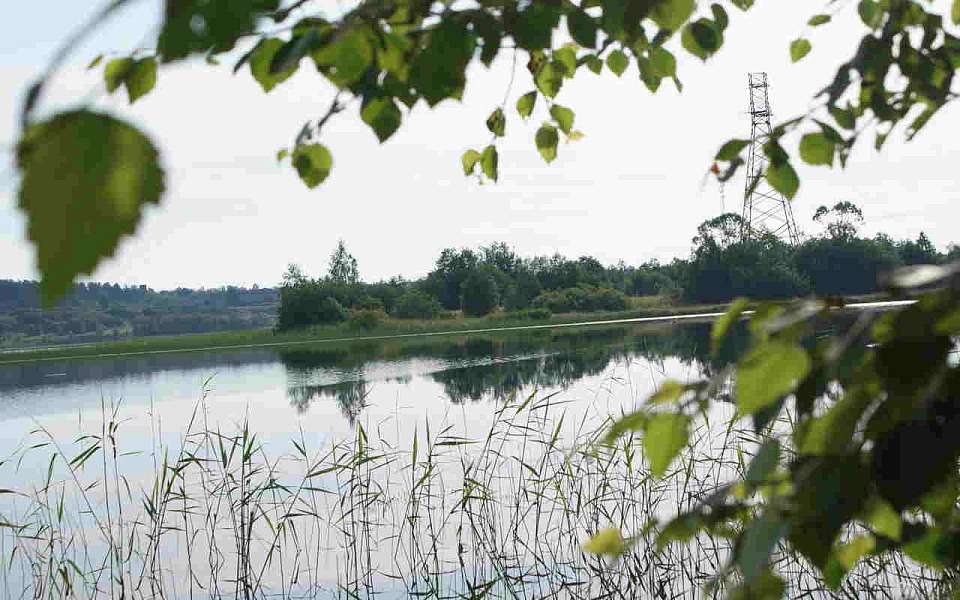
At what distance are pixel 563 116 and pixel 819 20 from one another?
18.7 inches

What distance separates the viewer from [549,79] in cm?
152

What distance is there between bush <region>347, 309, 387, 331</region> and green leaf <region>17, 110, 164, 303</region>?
4374cm

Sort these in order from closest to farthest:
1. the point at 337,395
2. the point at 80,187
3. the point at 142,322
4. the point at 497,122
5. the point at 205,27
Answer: the point at 80,187
the point at 205,27
the point at 497,122
the point at 337,395
the point at 142,322

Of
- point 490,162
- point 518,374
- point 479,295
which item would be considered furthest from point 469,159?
point 479,295

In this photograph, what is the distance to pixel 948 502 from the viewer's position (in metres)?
0.70

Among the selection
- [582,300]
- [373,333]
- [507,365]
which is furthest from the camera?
[582,300]

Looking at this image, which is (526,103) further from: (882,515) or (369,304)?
(369,304)

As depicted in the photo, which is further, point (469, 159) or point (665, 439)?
point (469, 159)

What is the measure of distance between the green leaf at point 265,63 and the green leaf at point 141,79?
0.11 metres

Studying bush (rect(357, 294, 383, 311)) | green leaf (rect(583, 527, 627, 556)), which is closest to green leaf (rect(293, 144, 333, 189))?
green leaf (rect(583, 527, 627, 556))

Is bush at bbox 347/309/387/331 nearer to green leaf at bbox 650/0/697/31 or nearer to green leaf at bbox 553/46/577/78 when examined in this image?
green leaf at bbox 553/46/577/78

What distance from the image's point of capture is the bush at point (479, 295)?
5208 cm

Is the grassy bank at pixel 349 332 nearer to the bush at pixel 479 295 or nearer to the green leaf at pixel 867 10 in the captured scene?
the bush at pixel 479 295

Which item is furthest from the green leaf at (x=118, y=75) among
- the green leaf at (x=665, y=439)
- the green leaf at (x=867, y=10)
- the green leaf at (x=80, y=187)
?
the green leaf at (x=867, y=10)
